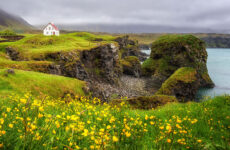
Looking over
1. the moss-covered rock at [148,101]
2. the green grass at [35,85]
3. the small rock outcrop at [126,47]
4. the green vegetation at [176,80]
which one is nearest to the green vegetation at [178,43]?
the green vegetation at [176,80]

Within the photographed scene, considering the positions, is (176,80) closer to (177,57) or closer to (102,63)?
(102,63)

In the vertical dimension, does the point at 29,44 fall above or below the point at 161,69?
above

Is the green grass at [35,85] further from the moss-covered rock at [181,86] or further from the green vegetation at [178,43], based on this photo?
the green vegetation at [178,43]

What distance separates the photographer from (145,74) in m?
85.2

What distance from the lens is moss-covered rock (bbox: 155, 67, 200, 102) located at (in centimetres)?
4538

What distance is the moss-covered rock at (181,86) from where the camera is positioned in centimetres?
4538

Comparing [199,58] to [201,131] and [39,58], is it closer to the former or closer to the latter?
[39,58]

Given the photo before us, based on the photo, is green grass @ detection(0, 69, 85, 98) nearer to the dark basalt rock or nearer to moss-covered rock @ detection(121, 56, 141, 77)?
the dark basalt rock

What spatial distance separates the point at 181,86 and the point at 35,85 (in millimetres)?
41763

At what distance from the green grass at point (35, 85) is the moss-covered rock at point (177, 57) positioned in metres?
57.8

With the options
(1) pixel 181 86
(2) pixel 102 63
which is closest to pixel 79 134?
(1) pixel 181 86

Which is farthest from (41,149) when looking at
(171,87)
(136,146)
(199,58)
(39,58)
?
(199,58)

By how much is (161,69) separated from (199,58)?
19110mm

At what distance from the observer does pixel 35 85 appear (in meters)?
21.2
